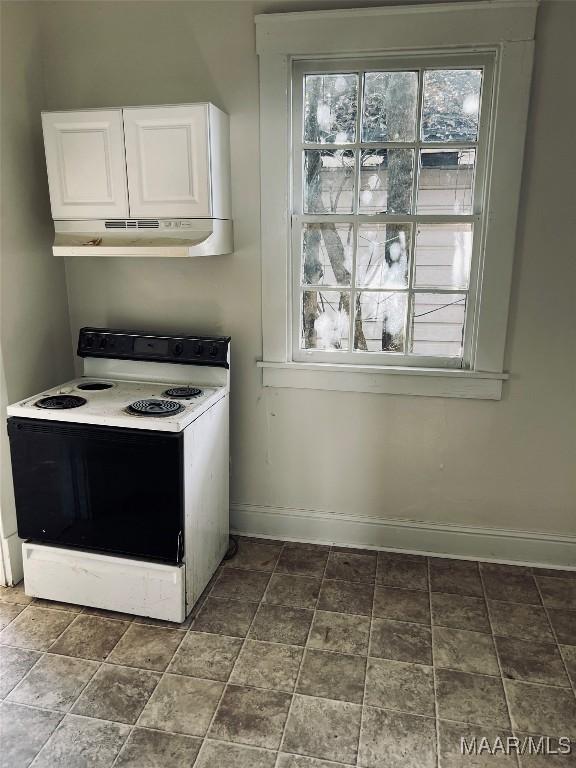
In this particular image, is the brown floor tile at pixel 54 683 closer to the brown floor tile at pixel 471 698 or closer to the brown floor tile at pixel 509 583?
the brown floor tile at pixel 471 698

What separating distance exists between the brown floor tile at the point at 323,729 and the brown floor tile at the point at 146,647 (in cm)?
51

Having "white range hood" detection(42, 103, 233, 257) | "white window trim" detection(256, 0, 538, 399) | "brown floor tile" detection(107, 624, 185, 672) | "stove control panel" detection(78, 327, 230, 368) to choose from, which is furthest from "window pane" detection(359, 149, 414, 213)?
"brown floor tile" detection(107, 624, 185, 672)

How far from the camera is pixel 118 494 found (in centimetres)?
218

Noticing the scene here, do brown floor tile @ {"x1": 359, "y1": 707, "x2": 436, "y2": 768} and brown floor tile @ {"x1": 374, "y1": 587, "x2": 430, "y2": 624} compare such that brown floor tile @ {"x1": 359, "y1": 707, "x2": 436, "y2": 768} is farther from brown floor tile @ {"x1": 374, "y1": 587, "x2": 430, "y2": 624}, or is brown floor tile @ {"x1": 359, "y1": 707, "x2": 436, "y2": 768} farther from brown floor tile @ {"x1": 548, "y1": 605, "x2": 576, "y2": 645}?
brown floor tile @ {"x1": 548, "y1": 605, "x2": 576, "y2": 645}

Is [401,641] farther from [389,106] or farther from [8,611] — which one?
[389,106]

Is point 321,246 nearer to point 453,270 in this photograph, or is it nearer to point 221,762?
point 453,270

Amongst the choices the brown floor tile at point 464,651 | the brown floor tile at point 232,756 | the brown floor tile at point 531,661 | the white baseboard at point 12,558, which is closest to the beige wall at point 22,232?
the white baseboard at point 12,558

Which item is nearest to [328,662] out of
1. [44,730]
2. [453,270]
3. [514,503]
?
[44,730]

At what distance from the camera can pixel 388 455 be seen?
2701mm

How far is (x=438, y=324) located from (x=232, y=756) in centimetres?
181

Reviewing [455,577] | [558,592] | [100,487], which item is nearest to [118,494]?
[100,487]

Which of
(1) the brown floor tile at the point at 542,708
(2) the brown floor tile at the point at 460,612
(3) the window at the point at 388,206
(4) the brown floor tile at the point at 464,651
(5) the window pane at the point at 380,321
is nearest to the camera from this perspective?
(1) the brown floor tile at the point at 542,708

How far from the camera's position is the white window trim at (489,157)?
2.19 m

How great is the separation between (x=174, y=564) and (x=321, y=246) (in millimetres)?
1481
